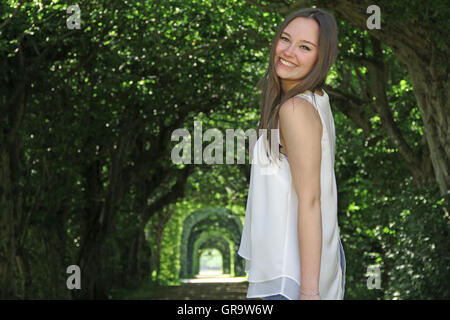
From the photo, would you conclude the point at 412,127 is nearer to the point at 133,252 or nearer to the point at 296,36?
the point at 296,36

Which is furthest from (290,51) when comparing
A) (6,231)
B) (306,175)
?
(6,231)

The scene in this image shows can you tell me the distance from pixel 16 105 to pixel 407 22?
622 cm

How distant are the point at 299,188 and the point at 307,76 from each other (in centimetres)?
38

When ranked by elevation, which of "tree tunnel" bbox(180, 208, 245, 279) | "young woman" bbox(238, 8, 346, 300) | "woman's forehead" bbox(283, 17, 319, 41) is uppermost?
"woman's forehead" bbox(283, 17, 319, 41)

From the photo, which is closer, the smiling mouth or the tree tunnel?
the smiling mouth

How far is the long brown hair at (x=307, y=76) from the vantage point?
212 centimetres

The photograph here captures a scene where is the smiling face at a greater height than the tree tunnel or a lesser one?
greater

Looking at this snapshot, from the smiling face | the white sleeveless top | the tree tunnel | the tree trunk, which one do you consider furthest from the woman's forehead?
the tree tunnel

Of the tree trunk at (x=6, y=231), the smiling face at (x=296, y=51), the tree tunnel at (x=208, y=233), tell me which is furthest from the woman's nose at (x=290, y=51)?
the tree tunnel at (x=208, y=233)

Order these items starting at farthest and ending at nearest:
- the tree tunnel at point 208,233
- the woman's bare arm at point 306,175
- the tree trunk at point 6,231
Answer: the tree tunnel at point 208,233 → the tree trunk at point 6,231 → the woman's bare arm at point 306,175

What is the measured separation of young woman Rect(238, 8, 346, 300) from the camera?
1.99 metres

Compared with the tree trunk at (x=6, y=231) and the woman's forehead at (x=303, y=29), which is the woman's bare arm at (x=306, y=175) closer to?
the woman's forehead at (x=303, y=29)

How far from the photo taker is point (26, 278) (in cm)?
1461

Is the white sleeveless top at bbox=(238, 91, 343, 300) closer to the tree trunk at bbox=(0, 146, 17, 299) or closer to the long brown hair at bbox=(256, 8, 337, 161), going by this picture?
the long brown hair at bbox=(256, 8, 337, 161)
